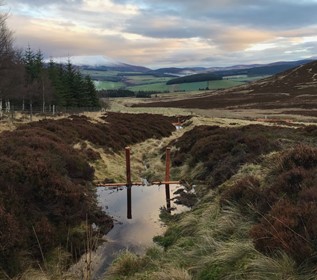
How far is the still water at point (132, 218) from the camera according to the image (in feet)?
31.9

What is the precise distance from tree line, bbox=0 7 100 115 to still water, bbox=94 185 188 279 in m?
34.1

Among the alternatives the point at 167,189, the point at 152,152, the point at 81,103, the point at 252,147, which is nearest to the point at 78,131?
the point at 152,152

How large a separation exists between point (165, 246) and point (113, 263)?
1.81 m

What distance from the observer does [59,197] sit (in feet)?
35.6

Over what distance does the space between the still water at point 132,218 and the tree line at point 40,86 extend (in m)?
34.1

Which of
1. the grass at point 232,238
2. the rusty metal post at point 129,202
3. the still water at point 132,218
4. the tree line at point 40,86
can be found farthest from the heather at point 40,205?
the tree line at point 40,86

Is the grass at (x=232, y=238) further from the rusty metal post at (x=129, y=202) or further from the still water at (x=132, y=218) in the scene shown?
the rusty metal post at (x=129, y=202)

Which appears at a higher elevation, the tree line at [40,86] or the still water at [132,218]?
the tree line at [40,86]

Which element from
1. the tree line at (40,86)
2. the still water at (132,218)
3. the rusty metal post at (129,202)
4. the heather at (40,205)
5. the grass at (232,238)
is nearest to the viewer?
the grass at (232,238)

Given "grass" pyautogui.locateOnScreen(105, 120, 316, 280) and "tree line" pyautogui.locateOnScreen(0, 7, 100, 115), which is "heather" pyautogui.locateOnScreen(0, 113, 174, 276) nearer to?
"grass" pyautogui.locateOnScreen(105, 120, 316, 280)

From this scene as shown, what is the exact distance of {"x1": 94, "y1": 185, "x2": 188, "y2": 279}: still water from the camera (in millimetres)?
9727

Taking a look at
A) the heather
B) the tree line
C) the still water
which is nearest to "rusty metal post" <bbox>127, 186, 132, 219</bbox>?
the still water

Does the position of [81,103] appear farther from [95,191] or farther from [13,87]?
[95,191]

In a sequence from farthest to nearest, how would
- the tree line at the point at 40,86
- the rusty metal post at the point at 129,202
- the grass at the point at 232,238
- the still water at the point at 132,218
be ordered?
the tree line at the point at 40,86 < the rusty metal post at the point at 129,202 < the still water at the point at 132,218 < the grass at the point at 232,238
